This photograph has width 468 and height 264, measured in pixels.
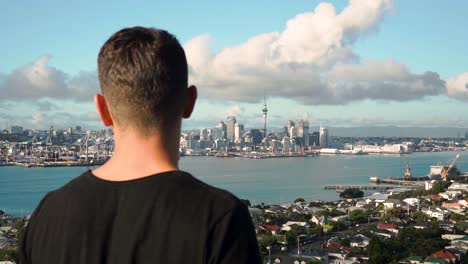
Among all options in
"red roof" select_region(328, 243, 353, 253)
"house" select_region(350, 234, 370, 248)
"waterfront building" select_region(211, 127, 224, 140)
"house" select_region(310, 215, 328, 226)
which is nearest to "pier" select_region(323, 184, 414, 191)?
"house" select_region(310, 215, 328, 226)

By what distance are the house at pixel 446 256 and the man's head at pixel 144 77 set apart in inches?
200

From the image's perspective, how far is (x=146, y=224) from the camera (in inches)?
11.2

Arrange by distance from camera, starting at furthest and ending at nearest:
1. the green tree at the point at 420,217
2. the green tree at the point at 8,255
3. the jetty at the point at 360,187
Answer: the jetty at the point at 360,187 → the green tree at the point at 420,217 → the green tree at the point at 8,255

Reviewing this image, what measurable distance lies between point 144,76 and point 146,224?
0.08 meters

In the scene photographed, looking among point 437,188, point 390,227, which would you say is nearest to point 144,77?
point 390,227

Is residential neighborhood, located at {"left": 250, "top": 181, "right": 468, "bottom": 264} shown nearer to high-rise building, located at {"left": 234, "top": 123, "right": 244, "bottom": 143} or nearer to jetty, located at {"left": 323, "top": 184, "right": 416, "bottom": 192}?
jetty, located at {"left": 323, "top": 184, "right": 416, "bottom": 192}

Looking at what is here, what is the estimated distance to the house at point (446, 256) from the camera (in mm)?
4970

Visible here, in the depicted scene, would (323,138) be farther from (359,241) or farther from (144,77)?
(144,77)

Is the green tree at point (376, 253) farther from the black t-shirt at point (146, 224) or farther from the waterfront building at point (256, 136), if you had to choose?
the waterfront building at point (256, 136)

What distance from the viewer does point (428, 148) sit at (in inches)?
1683

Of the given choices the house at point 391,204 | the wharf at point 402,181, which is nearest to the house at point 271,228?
the house at point 391,204

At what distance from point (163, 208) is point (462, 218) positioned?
819 cm

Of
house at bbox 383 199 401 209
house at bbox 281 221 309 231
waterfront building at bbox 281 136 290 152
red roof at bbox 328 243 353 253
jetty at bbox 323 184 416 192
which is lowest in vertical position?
jetty at bbox 323 184 416 192

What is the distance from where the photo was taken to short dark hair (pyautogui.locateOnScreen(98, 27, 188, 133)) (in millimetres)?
298
